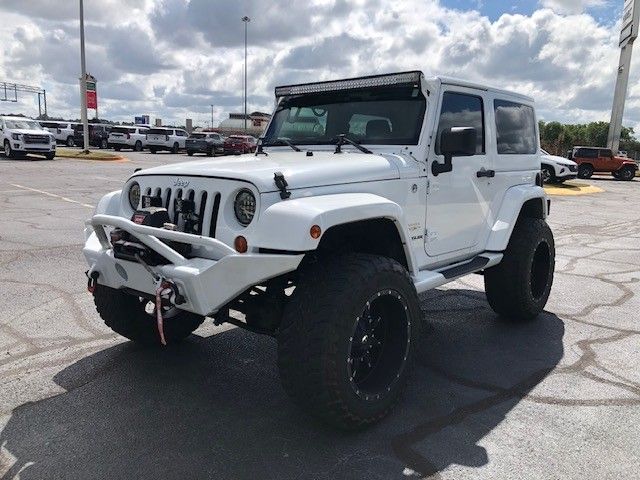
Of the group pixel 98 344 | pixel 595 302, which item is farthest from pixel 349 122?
pixel 595 302

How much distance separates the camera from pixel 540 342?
4562 mm

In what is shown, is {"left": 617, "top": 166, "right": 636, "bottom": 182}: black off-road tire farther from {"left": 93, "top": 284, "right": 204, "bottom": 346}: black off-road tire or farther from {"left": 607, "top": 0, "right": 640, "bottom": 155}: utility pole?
{"left": 93, "top": 284, "right": 204, "bottom": 346}: black off-road tire

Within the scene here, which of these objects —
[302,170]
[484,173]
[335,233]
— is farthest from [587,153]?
[302,170]

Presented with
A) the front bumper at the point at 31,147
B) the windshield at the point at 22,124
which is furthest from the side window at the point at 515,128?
the windshield at the point at 22,124

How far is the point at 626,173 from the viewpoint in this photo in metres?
29.5

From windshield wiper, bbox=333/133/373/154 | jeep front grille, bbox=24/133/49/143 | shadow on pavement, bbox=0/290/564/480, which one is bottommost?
shadow on pavement, bbox=0/290/564/480

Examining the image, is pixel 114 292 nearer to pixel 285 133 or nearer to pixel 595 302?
pixel 285 133

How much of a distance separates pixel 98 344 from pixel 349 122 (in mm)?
2543

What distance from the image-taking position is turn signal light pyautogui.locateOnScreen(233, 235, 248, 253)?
2.85 meters

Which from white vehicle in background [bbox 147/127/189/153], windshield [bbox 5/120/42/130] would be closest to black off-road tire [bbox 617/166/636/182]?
white vehicle in background [bbox 147/127/189/153]

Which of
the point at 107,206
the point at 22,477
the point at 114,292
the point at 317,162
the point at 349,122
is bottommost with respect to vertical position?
the point at 22,477

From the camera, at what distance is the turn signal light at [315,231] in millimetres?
2722

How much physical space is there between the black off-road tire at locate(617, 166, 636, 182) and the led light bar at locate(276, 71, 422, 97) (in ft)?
97.2

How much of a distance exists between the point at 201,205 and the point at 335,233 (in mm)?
789
